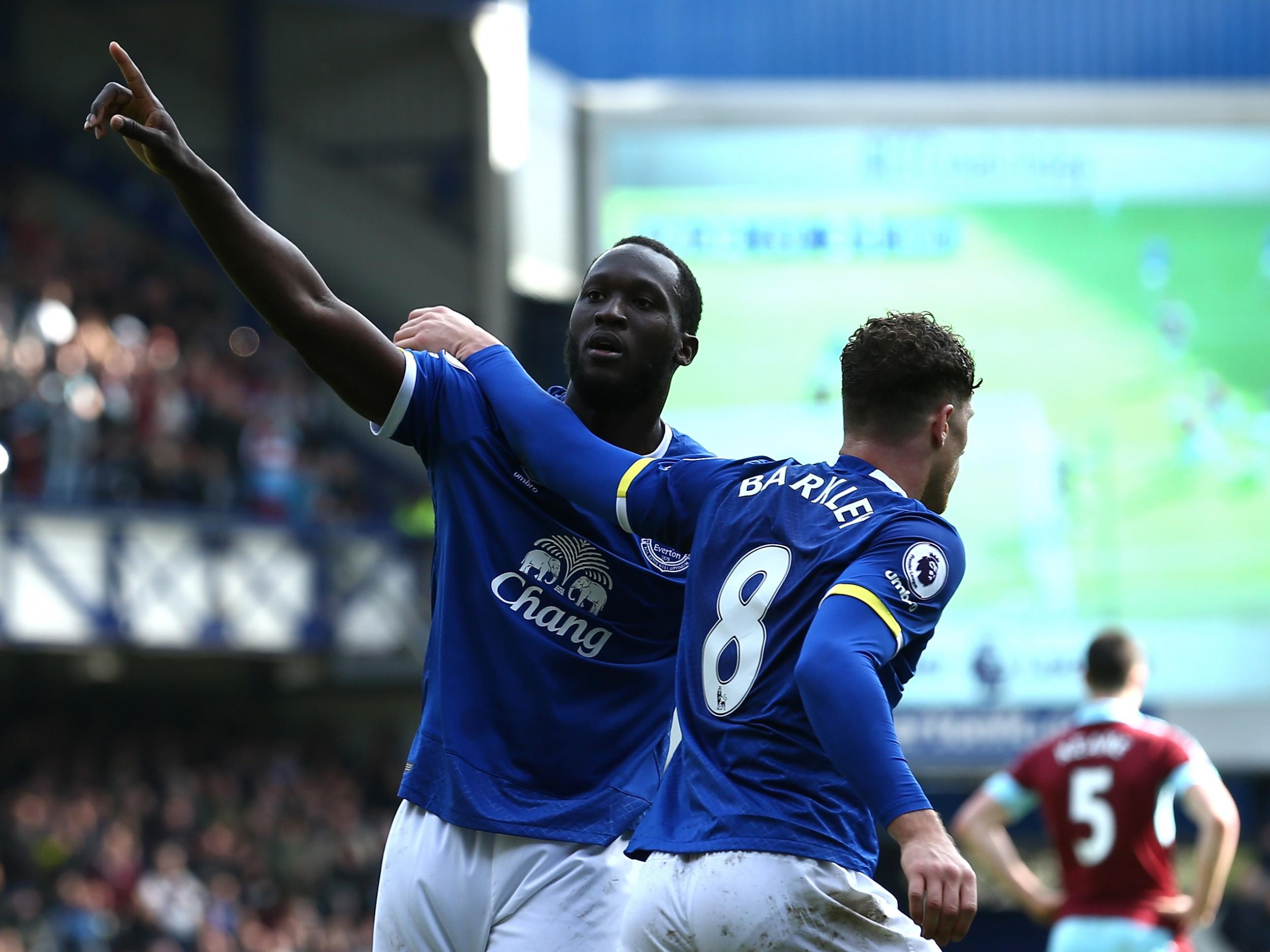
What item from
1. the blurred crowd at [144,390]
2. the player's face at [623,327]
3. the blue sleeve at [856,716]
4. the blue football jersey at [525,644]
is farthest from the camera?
the blurred crowd at [144,390]

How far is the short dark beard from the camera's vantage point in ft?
12.0

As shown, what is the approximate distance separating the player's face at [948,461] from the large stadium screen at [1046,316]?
414 inches

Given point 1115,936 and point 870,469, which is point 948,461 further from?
point 1115,936

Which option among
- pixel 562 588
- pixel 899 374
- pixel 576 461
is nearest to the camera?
pixel 899 374

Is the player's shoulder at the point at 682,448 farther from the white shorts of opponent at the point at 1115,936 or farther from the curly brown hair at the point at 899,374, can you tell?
the white shorts of opponent at the point at 1115,936

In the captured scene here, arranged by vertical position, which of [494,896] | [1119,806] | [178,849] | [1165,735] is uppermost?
[494,896]

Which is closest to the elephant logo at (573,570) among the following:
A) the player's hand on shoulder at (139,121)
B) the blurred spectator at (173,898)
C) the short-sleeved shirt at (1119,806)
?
the player's hand on shoulder at (139,121)

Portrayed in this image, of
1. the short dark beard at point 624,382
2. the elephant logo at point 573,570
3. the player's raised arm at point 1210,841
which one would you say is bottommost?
the player's raised arm at point 1210,841

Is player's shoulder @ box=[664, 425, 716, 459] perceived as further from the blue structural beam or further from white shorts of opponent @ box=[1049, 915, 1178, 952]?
the blue structural beam

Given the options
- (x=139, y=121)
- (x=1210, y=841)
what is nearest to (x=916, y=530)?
(x=139, y=121)

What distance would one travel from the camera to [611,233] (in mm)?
14000

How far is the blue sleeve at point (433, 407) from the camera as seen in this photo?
3.54 meters

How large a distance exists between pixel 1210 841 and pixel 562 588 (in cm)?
441

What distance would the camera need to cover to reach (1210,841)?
707cm
